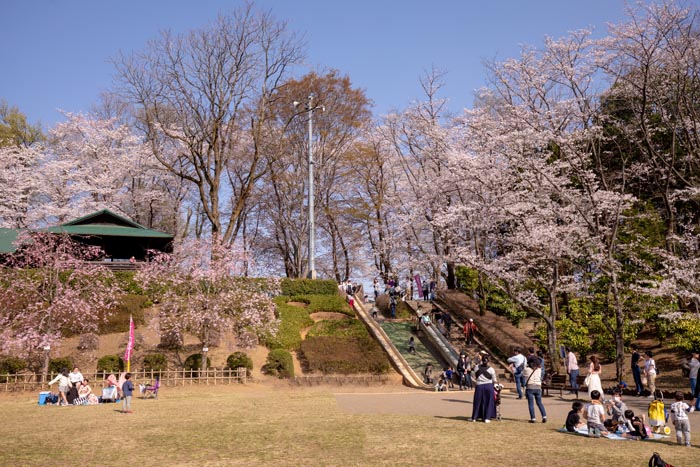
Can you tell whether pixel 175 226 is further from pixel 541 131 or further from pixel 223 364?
pixel 541 131

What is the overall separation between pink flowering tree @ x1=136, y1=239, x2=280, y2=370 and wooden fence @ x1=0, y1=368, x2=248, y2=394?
28.9 inches

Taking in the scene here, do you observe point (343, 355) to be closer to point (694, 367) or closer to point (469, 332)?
point (469, 332)

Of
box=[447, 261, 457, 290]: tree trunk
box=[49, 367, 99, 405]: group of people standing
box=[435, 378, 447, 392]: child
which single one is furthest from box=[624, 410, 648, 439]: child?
box=[447, 261, 457, 290]: tree trunk

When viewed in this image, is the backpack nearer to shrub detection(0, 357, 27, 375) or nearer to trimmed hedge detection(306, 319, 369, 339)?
trimmed hedge detection(306, 319, 369, 339)

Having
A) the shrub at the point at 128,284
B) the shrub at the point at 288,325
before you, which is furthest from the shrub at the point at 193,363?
the shrub at the point at 128,284

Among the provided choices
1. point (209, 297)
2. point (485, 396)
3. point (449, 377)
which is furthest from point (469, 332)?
point (485, 396)

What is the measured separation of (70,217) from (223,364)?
23026 mm

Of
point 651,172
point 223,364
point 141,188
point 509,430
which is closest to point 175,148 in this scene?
point 141,188

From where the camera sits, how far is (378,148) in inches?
1754

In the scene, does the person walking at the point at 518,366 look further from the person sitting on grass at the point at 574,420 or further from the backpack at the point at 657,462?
the backpack at the point at 657,462

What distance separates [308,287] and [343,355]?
28.8ft

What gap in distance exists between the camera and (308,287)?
35.7 meters

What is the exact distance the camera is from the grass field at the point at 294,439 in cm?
1018

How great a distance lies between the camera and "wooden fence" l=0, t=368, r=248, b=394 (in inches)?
872
